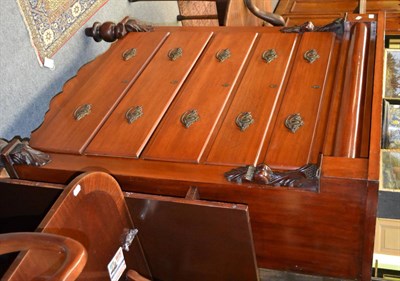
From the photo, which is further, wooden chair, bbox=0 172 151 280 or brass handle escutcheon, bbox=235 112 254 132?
brass handle escutcheon, bbox=235 112 254 132

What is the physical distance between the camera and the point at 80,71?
1.60 m

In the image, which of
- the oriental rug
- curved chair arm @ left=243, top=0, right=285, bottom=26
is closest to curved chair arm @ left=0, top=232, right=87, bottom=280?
the oriental rug

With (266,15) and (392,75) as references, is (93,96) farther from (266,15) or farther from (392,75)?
(392,75)

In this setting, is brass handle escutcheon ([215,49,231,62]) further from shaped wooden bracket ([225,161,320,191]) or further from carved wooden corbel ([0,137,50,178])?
carved wooden corbel ([0,137,50,178])

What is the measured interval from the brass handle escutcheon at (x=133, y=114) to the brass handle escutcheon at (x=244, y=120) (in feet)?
0.98

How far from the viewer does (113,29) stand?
Result: 5.66 ft

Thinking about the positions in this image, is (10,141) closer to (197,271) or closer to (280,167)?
(197,271)

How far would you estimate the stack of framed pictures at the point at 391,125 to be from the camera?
1180 mm

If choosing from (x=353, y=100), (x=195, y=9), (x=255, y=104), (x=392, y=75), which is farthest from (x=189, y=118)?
(x=195, y=9)

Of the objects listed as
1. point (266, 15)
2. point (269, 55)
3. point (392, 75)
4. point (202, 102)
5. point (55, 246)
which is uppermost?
point (266, 15)

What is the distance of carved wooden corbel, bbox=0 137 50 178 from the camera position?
1.25 m

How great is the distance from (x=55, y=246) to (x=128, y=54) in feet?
3.35

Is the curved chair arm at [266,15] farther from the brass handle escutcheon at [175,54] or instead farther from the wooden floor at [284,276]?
the wooden floor at [284,276]

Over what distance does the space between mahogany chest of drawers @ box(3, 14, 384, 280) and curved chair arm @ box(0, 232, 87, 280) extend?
1.55 feet
